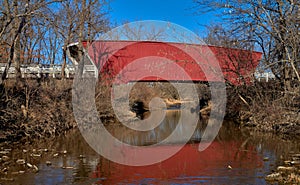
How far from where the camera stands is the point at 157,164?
6.80 meters

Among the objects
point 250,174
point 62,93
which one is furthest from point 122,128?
point 250,174

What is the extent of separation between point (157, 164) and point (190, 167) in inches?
30.4

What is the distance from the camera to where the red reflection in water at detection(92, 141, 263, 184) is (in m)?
5.81

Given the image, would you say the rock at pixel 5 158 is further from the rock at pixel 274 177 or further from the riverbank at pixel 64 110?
the rock at pixel 274 177

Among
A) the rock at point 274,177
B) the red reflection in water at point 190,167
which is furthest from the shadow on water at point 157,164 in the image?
the rock at point 274,177

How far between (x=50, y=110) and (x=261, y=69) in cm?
772

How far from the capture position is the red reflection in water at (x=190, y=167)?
581 centimetres

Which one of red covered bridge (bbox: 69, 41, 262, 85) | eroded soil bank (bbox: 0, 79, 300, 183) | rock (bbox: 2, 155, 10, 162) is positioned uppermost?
red covered bridge (bbox: 69, 41, 262, 85)

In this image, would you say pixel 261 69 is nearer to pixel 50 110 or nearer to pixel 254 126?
pixel 254 126

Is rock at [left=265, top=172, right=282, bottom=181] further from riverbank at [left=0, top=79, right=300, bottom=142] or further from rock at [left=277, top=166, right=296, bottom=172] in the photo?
riverbank at [left=0, top=79, right=300, bottom=142]

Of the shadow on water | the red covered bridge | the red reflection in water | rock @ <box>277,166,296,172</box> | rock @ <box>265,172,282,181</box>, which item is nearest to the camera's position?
rock @ <box>265,172,282,181</box>

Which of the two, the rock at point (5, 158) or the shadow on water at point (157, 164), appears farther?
the rock at point (5, 158)

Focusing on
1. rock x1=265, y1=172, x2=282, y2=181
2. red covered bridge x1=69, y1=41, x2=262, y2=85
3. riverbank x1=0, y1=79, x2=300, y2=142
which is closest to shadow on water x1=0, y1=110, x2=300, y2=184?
rock x1=265, y1=172, x2=282, y2=181

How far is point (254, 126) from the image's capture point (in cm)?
1305
